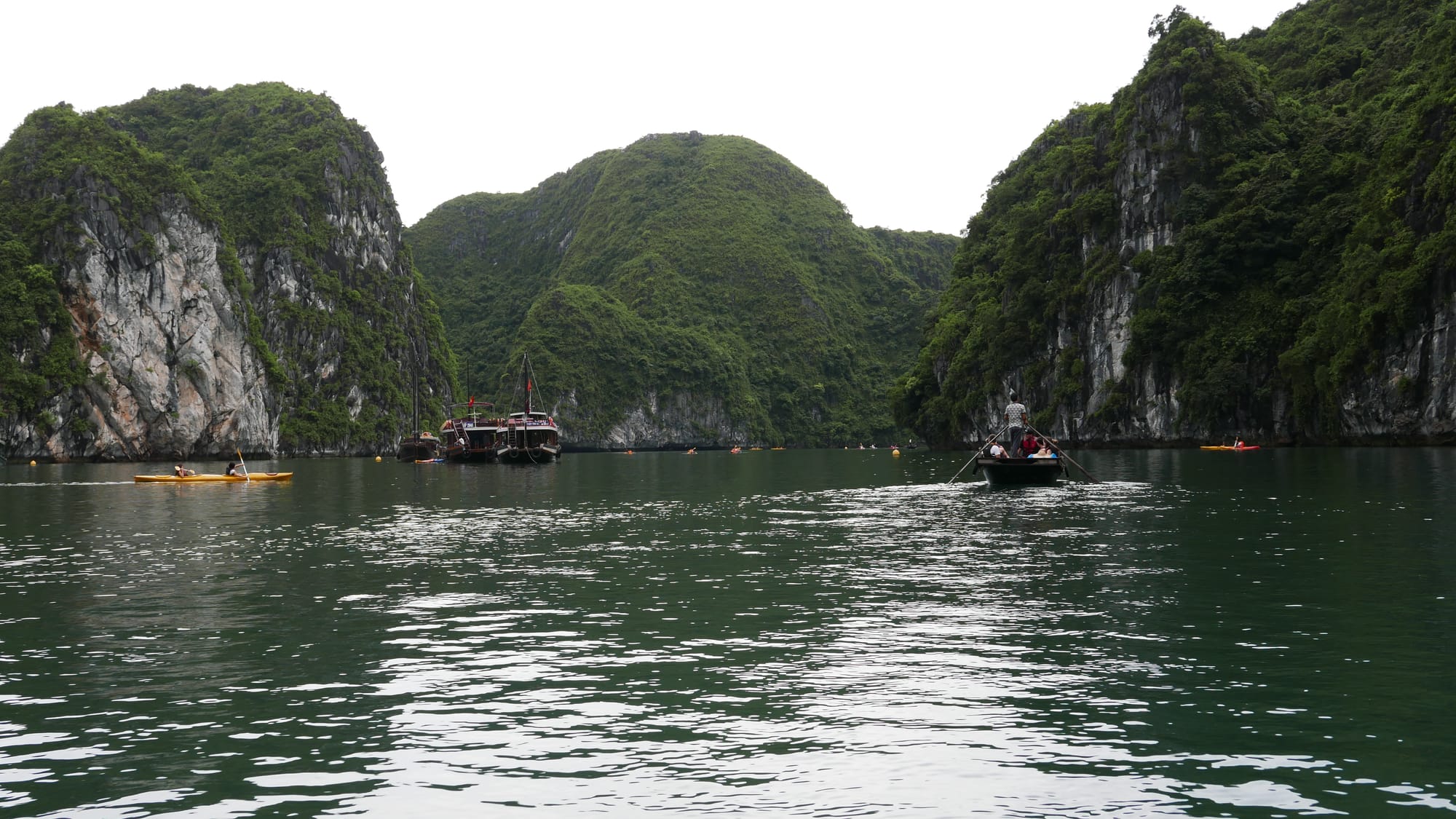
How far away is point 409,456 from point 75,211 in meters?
54.9

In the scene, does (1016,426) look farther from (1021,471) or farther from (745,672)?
(745,672)

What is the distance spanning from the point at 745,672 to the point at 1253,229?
4302 inches

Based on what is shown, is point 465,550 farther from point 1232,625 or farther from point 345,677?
point 1232,625

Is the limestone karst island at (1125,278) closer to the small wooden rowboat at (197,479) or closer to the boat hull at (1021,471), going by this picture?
the boat hull at (1021,471)

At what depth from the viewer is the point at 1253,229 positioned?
109 metres

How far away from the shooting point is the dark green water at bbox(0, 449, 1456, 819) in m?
10.4

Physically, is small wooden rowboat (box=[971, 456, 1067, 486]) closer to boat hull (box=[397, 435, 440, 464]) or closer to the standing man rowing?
the standing man rowing

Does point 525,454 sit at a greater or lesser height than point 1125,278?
lesser

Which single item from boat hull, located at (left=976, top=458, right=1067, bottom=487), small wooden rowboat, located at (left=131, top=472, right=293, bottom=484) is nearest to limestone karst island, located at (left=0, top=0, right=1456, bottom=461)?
boat hull, located at (left=976, top=458, right=1067, bottom=487)

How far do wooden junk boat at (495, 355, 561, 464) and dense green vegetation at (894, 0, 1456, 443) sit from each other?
54.4 m

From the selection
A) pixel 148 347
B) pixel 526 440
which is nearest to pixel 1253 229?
pixel 526 440

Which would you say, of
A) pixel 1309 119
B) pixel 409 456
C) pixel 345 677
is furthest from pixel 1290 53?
pixel 345 677

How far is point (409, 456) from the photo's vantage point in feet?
450

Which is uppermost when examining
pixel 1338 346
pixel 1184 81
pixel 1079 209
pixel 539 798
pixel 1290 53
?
A: pixel 1290 53
